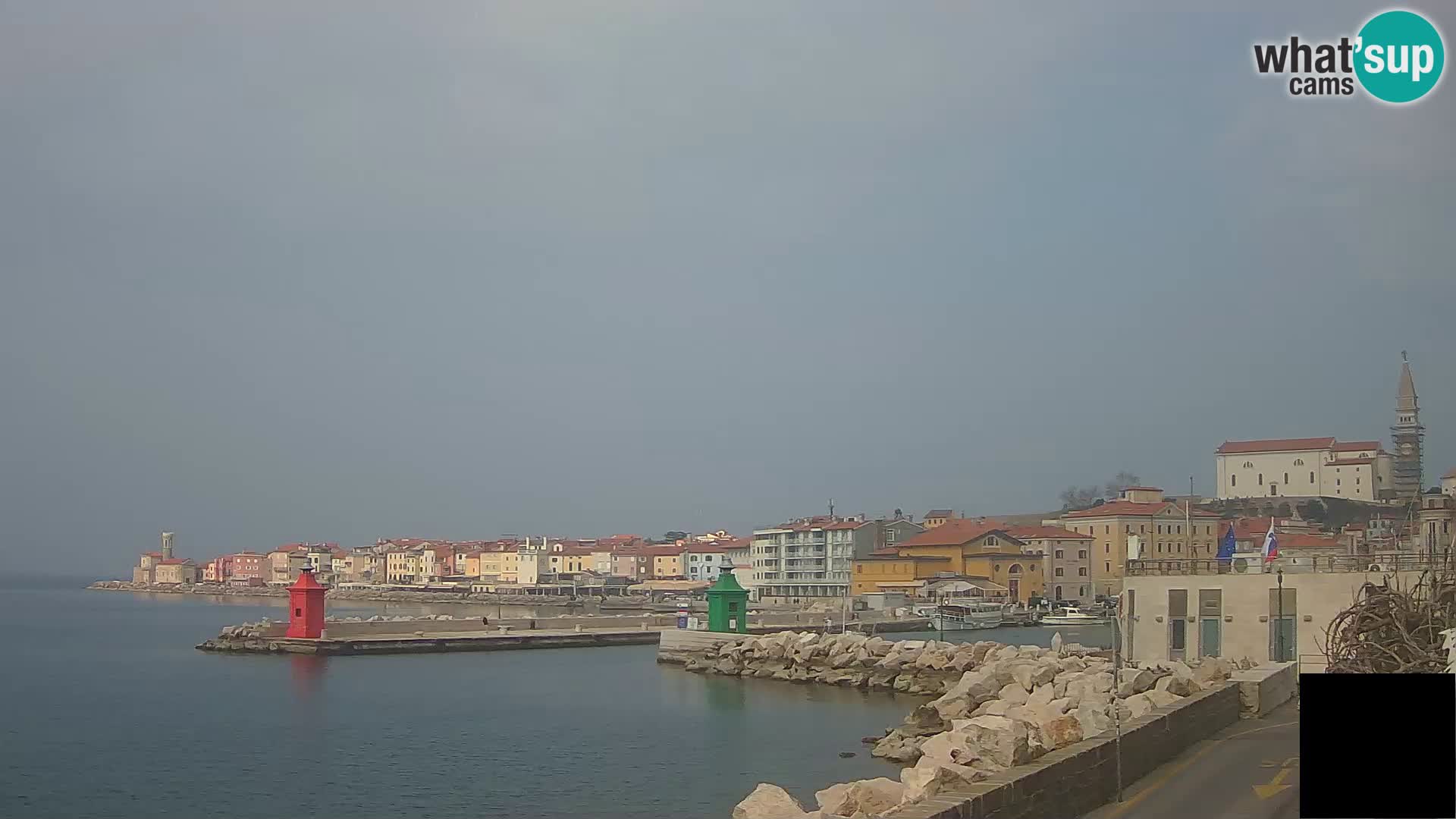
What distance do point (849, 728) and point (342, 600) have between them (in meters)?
108

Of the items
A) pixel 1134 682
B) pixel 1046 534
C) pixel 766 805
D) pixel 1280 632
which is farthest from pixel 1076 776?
pixel 1046 534

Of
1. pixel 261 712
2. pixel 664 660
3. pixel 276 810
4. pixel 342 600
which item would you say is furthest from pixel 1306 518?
pixel 342 600

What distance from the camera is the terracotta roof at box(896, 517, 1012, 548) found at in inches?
3305

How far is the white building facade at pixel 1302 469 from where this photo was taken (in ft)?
310

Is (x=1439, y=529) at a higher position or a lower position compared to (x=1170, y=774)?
higher

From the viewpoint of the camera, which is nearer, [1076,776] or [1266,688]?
[1076,776]

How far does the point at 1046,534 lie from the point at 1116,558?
552 centimetres

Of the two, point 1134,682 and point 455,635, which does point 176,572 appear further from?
point 1134,682

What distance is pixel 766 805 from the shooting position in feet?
44.8

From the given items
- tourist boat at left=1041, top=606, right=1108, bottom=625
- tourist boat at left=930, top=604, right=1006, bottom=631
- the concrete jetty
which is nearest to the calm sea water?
the concrete jetty

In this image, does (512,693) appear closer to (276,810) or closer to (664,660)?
(664,660)

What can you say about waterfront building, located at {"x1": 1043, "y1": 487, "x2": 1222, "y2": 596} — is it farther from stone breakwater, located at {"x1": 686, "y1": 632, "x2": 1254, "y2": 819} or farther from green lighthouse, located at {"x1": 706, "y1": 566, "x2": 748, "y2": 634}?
stone breakwater, located at {"x1": 686, "y1": 632, "x2": 1254, "y2": 819}

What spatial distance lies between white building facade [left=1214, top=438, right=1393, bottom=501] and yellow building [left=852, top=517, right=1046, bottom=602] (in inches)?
973

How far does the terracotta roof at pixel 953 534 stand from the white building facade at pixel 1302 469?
2543 cm
